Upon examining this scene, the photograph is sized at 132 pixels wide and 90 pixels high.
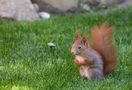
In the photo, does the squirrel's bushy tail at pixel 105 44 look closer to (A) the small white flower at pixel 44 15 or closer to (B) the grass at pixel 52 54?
(B) the grass at pixel 52 54

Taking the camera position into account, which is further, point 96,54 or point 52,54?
point 52,54

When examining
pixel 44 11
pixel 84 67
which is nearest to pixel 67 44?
pixel 84 67

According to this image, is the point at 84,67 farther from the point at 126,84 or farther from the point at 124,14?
the point at 124,14

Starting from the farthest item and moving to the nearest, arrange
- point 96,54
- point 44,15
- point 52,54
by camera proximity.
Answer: point 44,15 → point 52,54 → point 96,54

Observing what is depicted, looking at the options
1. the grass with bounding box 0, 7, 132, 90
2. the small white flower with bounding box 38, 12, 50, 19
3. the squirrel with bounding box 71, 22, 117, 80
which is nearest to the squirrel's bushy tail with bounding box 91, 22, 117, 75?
the squirrel with bounding box 71, 22, 117, 80

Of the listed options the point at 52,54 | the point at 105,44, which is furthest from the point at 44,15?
the point at 105,44

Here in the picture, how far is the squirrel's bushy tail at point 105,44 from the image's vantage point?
459cm

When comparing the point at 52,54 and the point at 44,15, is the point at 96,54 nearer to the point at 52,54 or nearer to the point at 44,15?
the point at 52,54

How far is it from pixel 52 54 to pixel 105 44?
1163 mm

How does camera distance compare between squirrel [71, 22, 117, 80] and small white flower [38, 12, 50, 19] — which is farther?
small white flower [38, 12, 50, 19]

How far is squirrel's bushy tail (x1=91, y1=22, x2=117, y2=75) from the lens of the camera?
4594mm

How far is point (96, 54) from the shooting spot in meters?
4.54

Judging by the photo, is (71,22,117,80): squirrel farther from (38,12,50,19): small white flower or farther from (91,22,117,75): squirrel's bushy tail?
(38,12,50,19): small white flower

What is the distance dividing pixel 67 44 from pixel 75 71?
119 cm
